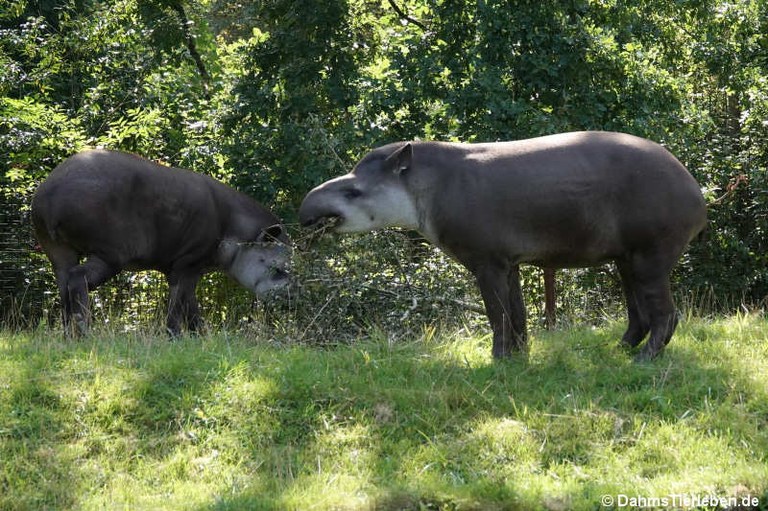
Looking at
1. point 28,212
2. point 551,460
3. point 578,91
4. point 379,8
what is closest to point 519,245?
point 551,460

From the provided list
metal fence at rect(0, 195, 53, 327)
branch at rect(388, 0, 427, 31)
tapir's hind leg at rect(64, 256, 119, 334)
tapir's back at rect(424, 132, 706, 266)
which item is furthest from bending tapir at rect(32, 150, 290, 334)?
branch at rect(388, 0, 427, 31)

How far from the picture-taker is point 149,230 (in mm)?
10930

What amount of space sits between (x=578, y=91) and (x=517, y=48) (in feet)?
3.27

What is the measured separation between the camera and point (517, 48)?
1266cm

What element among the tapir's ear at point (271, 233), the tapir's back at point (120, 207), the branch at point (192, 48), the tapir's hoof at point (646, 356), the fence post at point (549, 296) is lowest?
the fence post at point (549, 296)

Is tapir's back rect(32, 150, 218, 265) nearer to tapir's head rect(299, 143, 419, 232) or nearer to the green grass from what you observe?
the green grass

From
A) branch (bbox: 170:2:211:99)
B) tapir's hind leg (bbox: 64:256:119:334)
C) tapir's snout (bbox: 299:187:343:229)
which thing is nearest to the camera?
tapir's snout (bbox: 299:187:343:229)

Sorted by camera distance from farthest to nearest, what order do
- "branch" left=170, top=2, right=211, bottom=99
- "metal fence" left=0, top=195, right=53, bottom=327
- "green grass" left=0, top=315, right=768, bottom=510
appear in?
"branch" left=170, top=2, right=211, bottom=99 < "metal fence" left=0, top=195, right=53, bottom=327 < "green grass" left=0, top=315, right=768, bottom=510

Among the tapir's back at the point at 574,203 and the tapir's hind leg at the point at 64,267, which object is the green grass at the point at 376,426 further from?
the tapir's hind leg at the point at 64,267

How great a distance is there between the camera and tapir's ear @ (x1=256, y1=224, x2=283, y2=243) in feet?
38.9

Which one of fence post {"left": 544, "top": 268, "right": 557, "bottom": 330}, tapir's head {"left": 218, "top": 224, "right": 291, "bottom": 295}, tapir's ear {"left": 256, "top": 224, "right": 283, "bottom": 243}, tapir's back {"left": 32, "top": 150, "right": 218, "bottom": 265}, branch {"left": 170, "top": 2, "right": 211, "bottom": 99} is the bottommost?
fence post {"left": 544, "top": 268, "right": 557, "bottom": 330}

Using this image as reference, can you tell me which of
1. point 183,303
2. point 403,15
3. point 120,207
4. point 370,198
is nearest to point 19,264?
point 183,303

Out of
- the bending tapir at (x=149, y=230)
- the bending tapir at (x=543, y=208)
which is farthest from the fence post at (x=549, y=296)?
the bending tapir at (x=149, y=230)

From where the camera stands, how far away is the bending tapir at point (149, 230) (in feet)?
33.2
